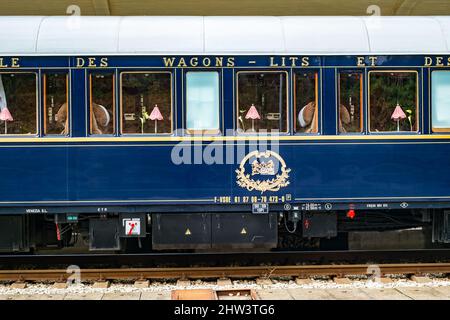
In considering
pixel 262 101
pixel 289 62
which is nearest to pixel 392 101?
pixel 289 62

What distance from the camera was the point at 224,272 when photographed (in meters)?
9.68

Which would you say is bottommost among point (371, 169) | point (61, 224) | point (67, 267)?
point (67, 267)

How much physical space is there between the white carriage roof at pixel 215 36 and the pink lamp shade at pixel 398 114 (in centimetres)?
83

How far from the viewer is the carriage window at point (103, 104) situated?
927 cm

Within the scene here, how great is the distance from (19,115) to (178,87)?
2.34m

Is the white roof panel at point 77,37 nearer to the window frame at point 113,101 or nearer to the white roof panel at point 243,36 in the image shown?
the window frame at point 113,101

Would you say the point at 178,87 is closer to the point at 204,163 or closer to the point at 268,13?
the point at 204,163

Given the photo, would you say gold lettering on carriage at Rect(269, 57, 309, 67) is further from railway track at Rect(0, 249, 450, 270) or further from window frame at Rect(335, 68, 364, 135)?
railway track at Rect(0, 249, 450, 270)

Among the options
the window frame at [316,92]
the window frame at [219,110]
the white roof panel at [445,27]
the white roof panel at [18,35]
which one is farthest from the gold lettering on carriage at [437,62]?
the white roof panel at [18,35]

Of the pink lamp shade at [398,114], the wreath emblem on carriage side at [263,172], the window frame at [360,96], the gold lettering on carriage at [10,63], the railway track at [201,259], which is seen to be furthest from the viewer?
the railway track at [201,259]

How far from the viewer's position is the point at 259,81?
9.38m

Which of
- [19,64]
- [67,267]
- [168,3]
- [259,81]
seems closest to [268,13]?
[168,3]

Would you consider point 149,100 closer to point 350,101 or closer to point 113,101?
point 113,101

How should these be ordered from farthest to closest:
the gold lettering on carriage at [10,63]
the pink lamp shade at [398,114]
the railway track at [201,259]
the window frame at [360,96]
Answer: the railway track at [201,259], the pink lamp shade at [398,114], the window frame at [360,96], the gold lettering on carriage at [10,63]
